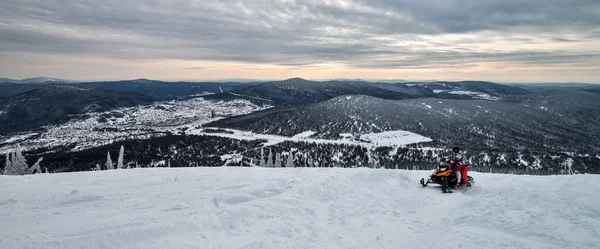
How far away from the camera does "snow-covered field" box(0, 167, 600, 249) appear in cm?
1010

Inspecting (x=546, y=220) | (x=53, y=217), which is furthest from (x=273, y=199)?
(x=546, y=220)

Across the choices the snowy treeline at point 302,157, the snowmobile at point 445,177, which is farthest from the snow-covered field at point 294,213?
the snowy treeline at point 302,157

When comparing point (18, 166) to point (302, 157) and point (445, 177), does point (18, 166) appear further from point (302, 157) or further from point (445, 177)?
point (302, 157)

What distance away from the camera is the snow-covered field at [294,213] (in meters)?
10.1

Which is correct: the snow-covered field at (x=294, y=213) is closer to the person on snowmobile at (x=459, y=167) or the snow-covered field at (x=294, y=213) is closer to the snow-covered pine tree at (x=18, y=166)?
the person on snowmobile at (x=459, y=167)

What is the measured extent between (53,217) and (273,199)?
27.7 feet

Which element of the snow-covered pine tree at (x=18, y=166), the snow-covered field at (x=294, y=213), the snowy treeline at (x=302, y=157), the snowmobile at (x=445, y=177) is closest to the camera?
the snow-covered field at (x=294, y=213)

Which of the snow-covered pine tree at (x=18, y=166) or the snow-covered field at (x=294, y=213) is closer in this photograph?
the snow-covered field at (x=294, y=213)

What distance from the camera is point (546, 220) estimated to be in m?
11.6

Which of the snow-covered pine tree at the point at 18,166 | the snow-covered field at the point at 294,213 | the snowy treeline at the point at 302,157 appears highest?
the snow-covered field at the point at 294,213

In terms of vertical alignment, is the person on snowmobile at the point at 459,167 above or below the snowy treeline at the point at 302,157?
above

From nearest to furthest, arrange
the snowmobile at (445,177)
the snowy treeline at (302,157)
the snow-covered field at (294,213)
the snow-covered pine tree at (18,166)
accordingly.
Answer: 1. the snow-covered field at (294,213)
2. the snowmobile at (445,177)
3. the snow-covered pine tree at (18,166)
4. the snowy treeline at (302,157)

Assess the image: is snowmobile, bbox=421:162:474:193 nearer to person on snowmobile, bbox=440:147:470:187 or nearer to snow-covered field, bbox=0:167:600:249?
person on snowmobile, bbox=440:147:470:187

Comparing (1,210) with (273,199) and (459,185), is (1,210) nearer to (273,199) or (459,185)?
(273,199)
